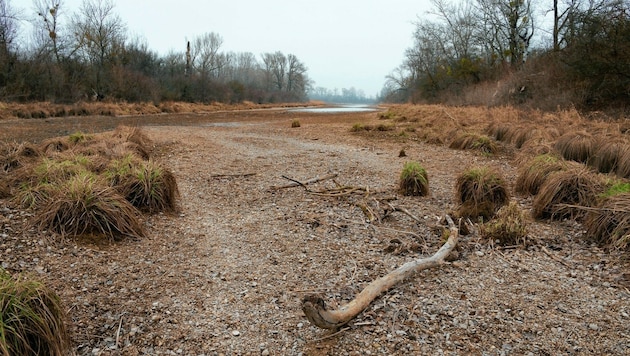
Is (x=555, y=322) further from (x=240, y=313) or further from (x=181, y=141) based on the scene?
(x=181, y=141)

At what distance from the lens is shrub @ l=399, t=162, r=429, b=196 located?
5496 millimetres

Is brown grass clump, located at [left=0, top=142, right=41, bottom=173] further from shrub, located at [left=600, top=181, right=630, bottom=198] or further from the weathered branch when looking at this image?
shrub, located at [left=600, top=181, right=630, bottom=198]

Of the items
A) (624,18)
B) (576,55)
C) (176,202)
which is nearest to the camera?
(176,202)

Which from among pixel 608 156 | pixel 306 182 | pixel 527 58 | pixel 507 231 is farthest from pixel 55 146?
pixel 527 58

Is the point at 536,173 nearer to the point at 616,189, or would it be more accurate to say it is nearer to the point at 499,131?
the point at 616,189

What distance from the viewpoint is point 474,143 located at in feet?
30.5

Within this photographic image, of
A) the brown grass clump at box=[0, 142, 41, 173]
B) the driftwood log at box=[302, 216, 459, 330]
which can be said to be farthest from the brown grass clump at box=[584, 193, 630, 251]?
the brown grass clump at box=[0, 142, 41, 173]

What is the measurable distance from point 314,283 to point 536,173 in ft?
12.7

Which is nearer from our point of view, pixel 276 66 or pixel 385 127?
pixel 385 127

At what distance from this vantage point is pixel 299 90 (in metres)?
90.9

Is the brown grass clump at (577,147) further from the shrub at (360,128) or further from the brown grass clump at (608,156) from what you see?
the shrub at (360,128)

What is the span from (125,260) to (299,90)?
8973 centimetres

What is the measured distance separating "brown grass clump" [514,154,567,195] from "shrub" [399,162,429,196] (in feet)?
4.42

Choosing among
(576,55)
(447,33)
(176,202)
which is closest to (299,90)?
(447,33)
